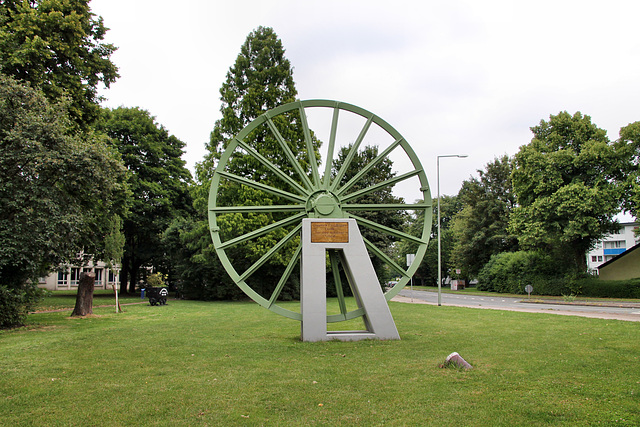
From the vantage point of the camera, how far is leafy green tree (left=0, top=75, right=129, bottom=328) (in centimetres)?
1334

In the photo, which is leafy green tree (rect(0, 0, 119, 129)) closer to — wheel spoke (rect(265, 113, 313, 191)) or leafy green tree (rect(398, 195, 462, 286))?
wheel spoke (rect(265, 113, 313, 191))

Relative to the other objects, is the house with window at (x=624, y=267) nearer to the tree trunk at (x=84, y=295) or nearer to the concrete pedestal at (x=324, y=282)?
the concrete pedestal at (x=324, y=282)

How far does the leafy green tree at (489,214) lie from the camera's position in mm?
49281

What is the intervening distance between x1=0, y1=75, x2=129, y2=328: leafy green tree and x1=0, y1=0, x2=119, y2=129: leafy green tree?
236cm

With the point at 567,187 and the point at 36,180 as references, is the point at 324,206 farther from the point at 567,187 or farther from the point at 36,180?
the point at 567,187

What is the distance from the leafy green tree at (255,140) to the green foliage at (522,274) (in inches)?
785

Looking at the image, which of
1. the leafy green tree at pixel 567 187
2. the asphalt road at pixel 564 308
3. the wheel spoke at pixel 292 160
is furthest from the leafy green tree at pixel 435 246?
the wheel spoke at pixel 292 160

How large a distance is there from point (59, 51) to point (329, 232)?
563 inches

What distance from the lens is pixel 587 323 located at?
1498cm

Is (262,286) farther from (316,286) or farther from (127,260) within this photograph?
(316,286)

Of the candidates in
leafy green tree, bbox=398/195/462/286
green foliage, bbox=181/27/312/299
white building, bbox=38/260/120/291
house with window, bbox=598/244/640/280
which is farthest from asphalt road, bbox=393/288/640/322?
white building, bbox=38/260/120/291

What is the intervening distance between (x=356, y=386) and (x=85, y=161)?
11461 millimetres

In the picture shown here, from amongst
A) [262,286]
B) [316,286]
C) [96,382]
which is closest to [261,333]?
[316,286]

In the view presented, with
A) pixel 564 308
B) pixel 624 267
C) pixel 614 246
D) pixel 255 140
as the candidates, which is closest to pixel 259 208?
pixel 255 140
